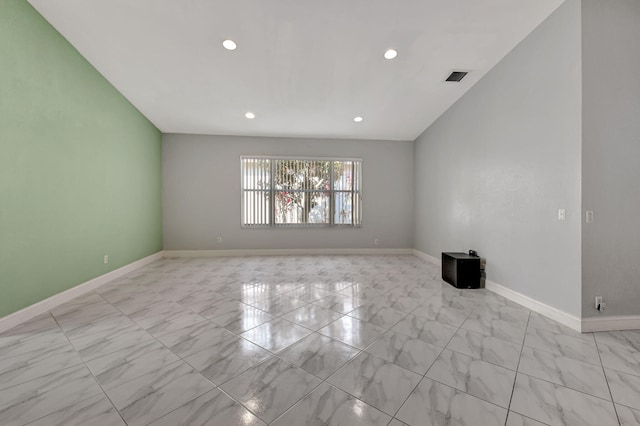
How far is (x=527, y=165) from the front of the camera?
111 inches

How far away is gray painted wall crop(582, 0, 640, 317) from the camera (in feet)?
7.34

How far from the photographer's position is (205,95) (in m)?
4.04

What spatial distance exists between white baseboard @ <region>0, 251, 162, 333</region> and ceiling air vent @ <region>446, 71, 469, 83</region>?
227 inches

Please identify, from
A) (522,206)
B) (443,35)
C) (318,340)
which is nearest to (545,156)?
(522,206)

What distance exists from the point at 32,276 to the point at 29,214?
641mm

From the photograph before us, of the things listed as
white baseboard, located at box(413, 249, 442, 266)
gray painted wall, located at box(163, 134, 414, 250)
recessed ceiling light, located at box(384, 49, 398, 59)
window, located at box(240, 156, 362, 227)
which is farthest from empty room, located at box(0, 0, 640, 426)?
window, located at box(240, 156, 362, 227)

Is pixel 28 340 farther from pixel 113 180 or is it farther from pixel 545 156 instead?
pixel 545 156

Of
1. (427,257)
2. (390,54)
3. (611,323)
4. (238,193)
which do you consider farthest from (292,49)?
(427,257)

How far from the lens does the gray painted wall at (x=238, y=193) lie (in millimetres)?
5602

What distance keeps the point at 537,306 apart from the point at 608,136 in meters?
1.82

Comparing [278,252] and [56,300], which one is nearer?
[56,300]

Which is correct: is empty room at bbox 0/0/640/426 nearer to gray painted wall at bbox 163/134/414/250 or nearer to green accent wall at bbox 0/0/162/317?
green accent wall at bbox 0/0/162/317

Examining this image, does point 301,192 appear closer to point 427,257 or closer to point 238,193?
point 238,193

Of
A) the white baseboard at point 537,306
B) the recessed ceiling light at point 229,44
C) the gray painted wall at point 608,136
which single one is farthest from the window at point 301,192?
the gray painted wall at point 608,136
